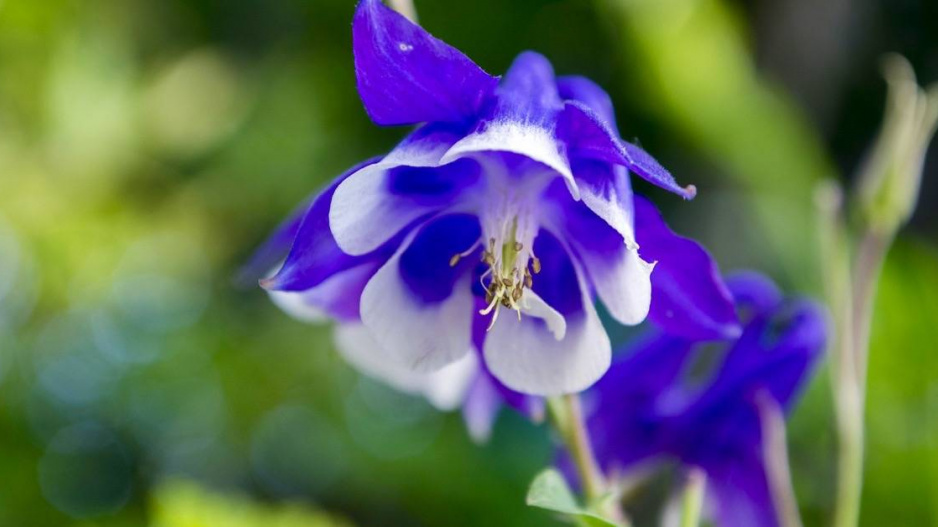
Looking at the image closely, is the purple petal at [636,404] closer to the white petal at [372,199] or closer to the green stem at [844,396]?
the green stem at [844,396]

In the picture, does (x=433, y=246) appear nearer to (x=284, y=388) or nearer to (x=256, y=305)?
(x=284, y=388)

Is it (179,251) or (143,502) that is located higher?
(179,251)

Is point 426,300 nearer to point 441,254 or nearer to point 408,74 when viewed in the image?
point 441,254

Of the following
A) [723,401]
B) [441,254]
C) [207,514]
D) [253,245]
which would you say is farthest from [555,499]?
[253,245]

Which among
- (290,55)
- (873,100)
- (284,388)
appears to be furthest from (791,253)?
(290,55)

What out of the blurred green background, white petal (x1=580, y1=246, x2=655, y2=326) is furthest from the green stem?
the blurred green background

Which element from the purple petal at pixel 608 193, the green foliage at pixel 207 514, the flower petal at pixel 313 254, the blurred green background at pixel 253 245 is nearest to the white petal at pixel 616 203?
the purple petal at pixel 608 193

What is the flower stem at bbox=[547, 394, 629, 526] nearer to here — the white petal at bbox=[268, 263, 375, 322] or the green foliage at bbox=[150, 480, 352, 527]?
the white petal at bbox=[268, 263, 375, 322]
